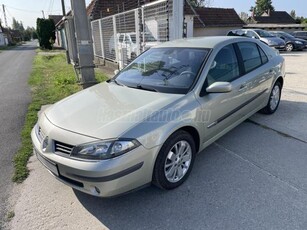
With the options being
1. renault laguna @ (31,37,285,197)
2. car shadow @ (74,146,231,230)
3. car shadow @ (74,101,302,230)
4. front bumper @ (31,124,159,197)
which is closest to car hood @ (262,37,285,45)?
renault laguna @ (31,37,285,197)

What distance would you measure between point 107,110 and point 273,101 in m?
3.58

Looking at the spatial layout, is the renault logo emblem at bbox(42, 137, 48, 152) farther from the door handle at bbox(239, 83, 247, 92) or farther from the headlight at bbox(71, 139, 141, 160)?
the door handle at bbox(239, 83, 247, 92)

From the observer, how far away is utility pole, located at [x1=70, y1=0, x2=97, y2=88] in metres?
6.64

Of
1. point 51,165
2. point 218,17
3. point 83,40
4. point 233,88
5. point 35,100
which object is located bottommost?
point 35,100

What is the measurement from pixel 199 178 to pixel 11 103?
5.70 metres

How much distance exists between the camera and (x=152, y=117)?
2.50m

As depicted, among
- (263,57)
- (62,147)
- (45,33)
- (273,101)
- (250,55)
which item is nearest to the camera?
(62,147)

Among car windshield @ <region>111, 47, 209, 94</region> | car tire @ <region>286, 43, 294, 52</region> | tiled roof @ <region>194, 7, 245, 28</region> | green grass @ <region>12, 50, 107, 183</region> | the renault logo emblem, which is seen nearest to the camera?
the renault logo emblem

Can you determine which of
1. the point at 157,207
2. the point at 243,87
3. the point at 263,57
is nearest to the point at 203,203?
the point at 157,207

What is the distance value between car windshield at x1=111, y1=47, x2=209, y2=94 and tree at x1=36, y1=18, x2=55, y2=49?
34297mm

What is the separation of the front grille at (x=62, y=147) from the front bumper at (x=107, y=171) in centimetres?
5

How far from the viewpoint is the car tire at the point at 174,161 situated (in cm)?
257

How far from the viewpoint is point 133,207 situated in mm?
2598

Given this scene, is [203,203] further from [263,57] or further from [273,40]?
[273,40]
